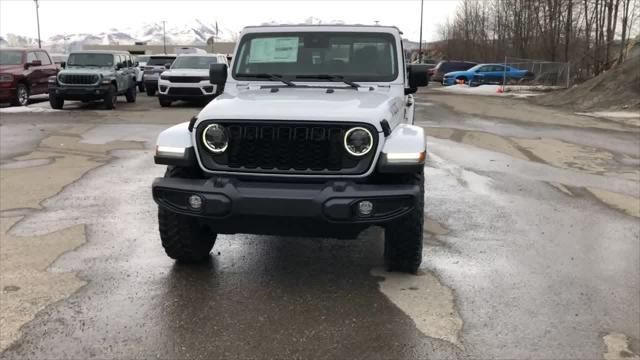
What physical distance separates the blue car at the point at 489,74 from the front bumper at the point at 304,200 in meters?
34.8

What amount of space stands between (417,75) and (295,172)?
2.02 m

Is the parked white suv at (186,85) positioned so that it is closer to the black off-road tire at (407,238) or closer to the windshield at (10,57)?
the windshield at (10,57)

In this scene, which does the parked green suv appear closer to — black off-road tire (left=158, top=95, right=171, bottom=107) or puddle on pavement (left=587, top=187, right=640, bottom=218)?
black off-road tire (left=158, top=95, right=171, bottom=107)

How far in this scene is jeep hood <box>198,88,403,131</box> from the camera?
417 centimetres

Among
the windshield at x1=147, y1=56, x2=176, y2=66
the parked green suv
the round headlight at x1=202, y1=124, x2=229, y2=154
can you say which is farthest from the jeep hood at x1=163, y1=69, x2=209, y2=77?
the round headlight at x1=202, y1=124, x2=229, y2=154

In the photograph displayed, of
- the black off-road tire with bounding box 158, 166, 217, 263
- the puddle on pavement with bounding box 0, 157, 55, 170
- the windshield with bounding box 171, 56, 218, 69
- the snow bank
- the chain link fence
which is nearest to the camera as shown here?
the black off-road tire with bounding box 158, 166, 217, 263

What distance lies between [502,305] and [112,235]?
365 cm

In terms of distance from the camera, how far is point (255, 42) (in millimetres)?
5863

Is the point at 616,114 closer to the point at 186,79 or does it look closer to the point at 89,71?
the point at 186,79

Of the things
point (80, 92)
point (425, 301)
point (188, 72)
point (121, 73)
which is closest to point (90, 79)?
point (80, 92)

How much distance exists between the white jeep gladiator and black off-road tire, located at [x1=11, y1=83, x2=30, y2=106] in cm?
1711

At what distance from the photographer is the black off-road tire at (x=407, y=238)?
4391 millimetres

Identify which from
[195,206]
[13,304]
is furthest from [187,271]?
[13,304]

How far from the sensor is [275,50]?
571 cm
